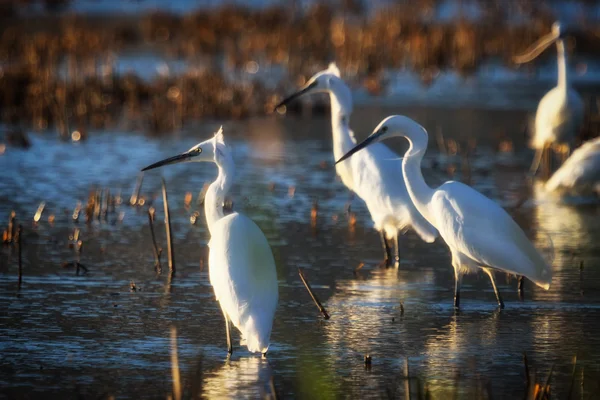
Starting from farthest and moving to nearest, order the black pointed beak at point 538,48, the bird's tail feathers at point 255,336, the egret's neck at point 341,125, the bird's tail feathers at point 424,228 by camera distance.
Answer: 1. the black pointed beak at point 538,48
2. the egret's neck at point 341,125
3. the bird's tail feathers at point 424,228
4. the bird's tail feathers at point 255,336

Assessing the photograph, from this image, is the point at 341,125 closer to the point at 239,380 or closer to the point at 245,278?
the point at 245,278

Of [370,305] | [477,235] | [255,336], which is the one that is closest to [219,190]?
[255,336]

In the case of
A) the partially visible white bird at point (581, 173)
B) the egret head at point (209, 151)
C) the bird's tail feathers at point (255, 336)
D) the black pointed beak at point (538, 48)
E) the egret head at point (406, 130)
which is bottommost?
the bird's tail feathers at point (255, 336)

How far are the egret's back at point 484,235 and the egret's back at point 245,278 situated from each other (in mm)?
1594

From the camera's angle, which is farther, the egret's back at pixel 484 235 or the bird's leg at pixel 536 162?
the bird's leg at pixel 536 162

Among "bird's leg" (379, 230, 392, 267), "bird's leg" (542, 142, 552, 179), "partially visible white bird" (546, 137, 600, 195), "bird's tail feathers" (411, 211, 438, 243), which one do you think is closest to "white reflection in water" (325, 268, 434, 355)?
"bird's leg" (379, 230, 392, 267)

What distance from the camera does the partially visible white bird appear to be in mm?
11398

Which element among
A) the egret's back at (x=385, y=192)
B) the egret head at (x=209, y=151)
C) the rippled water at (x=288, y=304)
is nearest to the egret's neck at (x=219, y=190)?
the egret head at (x=209, y=151)

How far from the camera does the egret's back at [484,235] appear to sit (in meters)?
7.22

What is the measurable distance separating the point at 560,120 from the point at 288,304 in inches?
258

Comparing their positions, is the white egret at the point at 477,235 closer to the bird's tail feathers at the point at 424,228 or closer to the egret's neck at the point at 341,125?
the bird's tail feathers at the point at 424,228

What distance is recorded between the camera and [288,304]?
7.47 m

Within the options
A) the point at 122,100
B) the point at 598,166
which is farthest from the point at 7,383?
the point at 122,100

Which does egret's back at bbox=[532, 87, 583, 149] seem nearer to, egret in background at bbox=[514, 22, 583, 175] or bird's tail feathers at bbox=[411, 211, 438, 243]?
egret in background at bbox=[514, 22, 583, 175]
